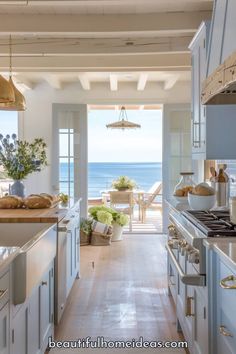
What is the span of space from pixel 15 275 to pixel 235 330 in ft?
3.05

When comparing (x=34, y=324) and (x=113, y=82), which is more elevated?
(x=113, y=82)

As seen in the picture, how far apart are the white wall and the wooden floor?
213 centimetres

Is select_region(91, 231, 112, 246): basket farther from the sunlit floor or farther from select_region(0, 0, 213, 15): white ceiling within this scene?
select_region(0, 0, 213, 15): white ceiling

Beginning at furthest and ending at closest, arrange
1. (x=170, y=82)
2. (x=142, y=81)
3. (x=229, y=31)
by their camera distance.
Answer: (x=170, y=82) < (x=142, y=81) < (x=229, y=31)

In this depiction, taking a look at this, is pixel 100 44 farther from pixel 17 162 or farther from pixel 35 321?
pixel 35 321

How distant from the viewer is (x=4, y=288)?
1576 mm

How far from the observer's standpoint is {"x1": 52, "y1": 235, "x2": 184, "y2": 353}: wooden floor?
3.07 meters

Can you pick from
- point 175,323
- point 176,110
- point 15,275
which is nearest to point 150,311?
point 175,323

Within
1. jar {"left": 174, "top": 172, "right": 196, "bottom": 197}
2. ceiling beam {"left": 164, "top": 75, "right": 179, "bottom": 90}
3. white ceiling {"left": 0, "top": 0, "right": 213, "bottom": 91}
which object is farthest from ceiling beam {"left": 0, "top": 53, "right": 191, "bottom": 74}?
jar {"left": 174, "top": 172, "right": 196, "bottom": 197}

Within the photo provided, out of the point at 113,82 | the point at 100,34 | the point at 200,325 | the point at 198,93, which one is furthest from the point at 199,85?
the point at 113,82

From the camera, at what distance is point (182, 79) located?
661 cm

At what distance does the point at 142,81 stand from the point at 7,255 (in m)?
4.92

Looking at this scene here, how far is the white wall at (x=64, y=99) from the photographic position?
6.91m

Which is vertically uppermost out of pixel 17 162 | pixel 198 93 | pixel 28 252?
pixel 198 93
